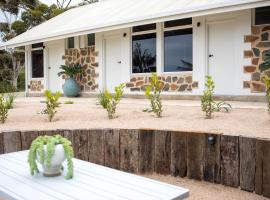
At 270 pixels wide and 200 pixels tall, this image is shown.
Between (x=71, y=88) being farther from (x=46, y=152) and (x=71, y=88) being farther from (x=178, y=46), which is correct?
(x=46, y=152)

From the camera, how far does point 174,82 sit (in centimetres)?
988

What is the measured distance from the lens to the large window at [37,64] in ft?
48.6

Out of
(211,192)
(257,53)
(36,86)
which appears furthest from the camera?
(36,86)

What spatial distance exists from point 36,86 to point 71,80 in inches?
126

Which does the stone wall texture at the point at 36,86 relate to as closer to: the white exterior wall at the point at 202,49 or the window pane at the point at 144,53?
the white exterior wall at the point at 202,49

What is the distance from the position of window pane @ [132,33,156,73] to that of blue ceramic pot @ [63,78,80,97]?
103 inches

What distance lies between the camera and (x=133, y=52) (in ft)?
36.4

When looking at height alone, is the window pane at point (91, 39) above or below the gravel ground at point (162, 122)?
above

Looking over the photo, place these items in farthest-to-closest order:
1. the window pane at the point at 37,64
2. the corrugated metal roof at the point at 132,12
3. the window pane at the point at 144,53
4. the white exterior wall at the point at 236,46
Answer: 1. the window pane at the point at 37,64
2. the window pane at the point at 144,53
3. the white exterior wall at the point at 236,46
4. the corrugated metal roof at the point at 132,12

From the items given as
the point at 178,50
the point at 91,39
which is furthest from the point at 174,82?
the point at 91,39

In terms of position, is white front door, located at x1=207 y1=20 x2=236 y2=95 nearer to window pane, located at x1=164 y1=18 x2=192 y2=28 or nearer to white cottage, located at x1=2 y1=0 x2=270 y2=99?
white cottage, located at x1=2 y1=0 x2=270 y2=99

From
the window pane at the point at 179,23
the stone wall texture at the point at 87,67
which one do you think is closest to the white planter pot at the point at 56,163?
the window pane at the point at 179,23

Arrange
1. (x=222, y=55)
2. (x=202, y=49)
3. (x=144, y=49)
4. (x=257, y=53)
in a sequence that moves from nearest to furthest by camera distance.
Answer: (x=257, y=53)
(x=222, y=55)
(x=202, y=49)
(x=144, y=49)

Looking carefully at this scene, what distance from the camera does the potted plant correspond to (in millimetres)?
12337
